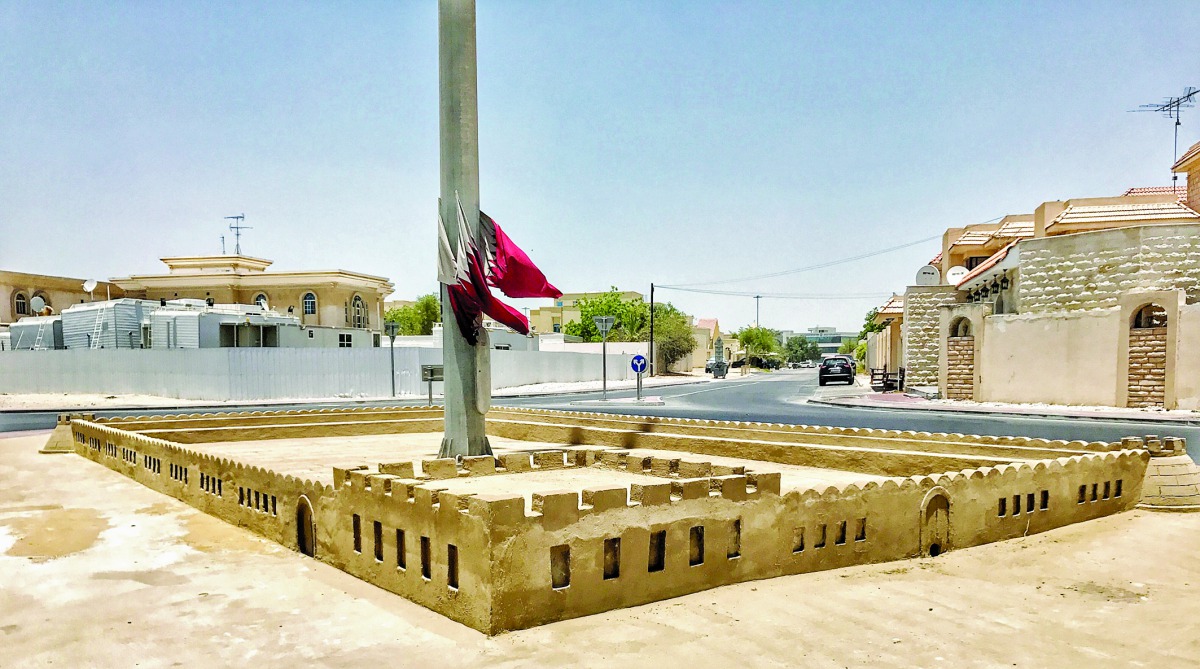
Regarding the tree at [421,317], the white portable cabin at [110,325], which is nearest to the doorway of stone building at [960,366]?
the white portable cabin at [110,325]

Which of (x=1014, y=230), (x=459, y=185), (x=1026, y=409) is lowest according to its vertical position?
(x=1026, y=409)

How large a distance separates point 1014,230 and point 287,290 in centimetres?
4468

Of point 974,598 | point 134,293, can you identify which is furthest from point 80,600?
point 134,293

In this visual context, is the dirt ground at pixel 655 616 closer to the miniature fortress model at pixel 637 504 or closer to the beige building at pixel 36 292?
the miniature fortress model at pixel 637 504

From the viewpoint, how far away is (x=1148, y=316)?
88.0ft

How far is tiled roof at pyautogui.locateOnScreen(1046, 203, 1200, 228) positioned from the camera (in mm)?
30875

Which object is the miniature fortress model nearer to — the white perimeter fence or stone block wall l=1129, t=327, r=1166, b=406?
stone block wall l=1129, t=327, r=1166, b=406

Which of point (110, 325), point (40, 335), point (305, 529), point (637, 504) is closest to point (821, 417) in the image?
point (305, 529)

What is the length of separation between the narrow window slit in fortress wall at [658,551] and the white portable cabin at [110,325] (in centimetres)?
4111

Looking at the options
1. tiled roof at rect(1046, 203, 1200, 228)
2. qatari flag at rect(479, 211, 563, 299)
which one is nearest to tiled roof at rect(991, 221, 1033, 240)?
tiled roof at rect(1046, 203, 1200, 228)

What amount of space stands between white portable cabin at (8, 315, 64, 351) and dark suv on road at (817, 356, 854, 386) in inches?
1741

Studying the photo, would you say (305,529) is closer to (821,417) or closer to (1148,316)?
(821,417)

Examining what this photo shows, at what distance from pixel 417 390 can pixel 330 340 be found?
26.2 feet

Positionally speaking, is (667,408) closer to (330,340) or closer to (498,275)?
(498,275)
